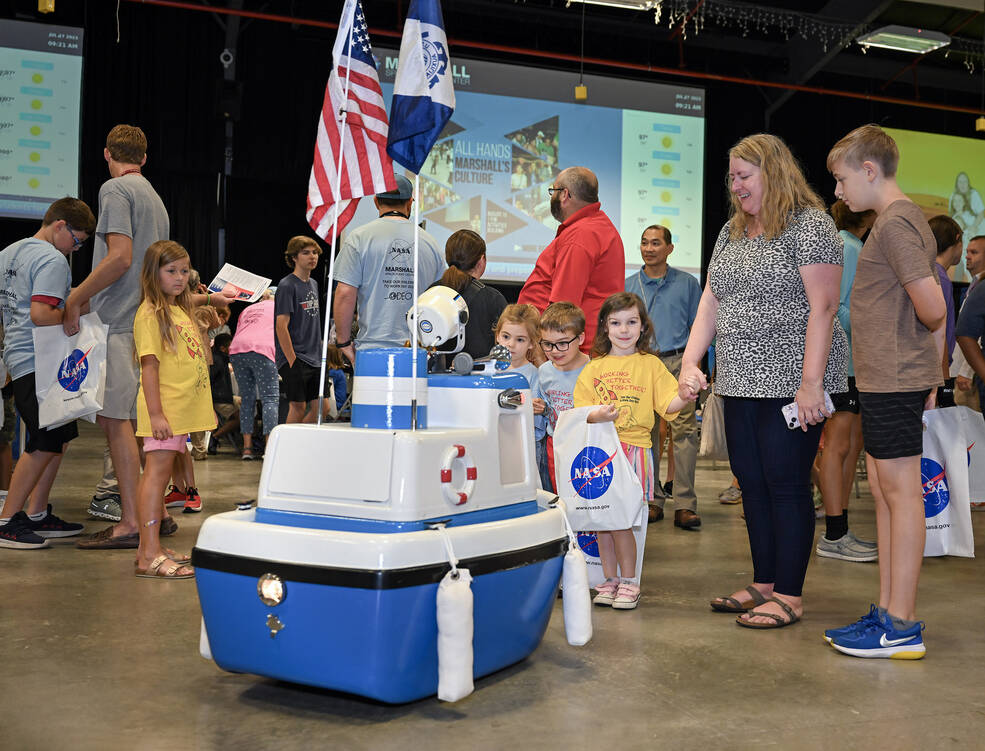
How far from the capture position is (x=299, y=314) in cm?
584

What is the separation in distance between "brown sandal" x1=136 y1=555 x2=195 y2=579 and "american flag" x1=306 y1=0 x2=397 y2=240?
4.12 ft

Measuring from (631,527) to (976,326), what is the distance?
2352 mm

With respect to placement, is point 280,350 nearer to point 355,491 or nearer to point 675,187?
point 355,491

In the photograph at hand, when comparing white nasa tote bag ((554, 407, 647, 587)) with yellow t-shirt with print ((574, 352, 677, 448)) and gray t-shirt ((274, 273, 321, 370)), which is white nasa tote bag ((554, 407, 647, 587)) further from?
gray t-shirt ((274, 273, 321, 370))

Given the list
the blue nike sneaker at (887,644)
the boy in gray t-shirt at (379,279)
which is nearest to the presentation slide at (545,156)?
the boy in gray t-shirt at (379,279)

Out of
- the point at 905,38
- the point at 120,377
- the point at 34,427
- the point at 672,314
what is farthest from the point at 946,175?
the point at 34,427

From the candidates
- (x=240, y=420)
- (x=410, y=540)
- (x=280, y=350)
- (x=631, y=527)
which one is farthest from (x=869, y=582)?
(x=240, y=420)

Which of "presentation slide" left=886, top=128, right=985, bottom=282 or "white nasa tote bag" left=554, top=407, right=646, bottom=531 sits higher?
"presentation slide" left=886, top=128, right=985, bottom=282

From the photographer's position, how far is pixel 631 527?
287 cm

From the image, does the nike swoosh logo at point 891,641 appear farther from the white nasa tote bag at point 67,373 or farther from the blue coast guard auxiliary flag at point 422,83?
the white nasa tote bag at point 67,373

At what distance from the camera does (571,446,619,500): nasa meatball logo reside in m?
2.87

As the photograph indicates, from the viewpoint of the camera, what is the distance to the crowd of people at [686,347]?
2.48 metres

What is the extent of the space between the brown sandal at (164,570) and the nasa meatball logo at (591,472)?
4.40ft

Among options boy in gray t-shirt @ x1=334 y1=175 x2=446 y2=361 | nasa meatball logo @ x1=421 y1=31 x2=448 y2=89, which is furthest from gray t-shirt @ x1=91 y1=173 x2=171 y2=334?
nasa meatball logo @ x1=421 y1=31 x2=448 y2=89
